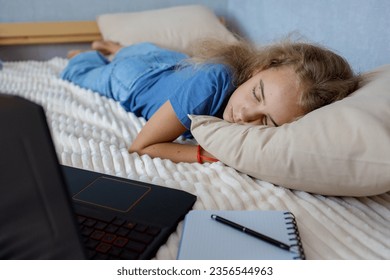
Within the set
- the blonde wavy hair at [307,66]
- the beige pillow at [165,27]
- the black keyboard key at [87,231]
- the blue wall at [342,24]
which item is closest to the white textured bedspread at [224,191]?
the black keyboard key at [87,231]

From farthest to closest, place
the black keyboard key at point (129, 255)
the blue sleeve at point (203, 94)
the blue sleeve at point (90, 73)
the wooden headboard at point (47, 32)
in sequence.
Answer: the wooden headboard at point (47, 32)
the blue sleeve at point (90, 73)
the blue sleeve at point (203, 94)
the black keyboard key at point (129, 255)

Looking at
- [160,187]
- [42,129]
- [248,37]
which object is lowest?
[248,37]

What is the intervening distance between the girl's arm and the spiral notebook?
0.93 feet

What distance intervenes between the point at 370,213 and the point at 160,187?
1.21 ft

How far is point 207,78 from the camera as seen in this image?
996mm

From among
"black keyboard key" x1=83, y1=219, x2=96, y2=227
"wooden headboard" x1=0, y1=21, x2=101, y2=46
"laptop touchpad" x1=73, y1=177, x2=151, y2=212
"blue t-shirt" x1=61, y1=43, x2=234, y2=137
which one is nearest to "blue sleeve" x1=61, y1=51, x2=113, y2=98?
"blue t-shirt" x1=61, y1=43, x2=234, y2=137

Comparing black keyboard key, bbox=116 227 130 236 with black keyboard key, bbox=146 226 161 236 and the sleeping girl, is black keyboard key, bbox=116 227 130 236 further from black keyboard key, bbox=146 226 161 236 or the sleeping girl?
the sleeping girl

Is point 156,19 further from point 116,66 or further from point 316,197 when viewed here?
point 316,197

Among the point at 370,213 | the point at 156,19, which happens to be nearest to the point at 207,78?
the point at 370,213

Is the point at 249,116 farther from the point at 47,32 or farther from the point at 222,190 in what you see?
the point at 47,32

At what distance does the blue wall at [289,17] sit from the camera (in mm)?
1132

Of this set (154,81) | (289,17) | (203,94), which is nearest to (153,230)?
(203,94)

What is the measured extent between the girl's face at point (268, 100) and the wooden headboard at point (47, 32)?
1.46m

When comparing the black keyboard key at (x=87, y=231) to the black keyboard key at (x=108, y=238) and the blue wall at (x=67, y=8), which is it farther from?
the blue wall at (x=67, y=8)
